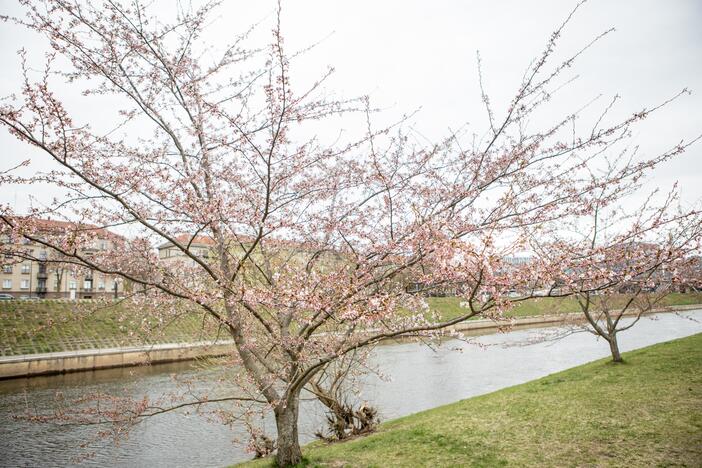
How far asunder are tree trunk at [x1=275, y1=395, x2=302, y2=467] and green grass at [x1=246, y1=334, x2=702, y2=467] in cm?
29

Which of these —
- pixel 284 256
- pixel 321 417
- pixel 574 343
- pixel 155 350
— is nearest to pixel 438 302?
pixel 574 343

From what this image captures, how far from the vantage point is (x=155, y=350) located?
78.2ft

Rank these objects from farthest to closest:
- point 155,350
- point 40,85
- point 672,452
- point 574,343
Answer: point 574,343, point 155,350, point 672,452, point 40,85

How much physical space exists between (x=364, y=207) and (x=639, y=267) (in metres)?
4.08

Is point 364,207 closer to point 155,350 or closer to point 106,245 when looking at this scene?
point 106,245

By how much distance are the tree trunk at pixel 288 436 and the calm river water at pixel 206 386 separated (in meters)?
2.58

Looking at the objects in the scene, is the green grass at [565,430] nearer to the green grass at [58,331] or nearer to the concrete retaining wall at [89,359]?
the concrete retaining wall at [89,359]

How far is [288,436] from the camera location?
23.6 ft

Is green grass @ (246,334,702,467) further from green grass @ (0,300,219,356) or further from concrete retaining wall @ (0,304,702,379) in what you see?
green grass @ (0,300,219,356)

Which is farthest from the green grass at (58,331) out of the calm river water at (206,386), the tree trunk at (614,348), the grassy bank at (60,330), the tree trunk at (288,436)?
the tree trunk at (614,348)

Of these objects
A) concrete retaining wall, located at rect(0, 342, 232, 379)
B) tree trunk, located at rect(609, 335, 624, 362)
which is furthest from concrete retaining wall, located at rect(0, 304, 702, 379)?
tree trunk, located at rect(609, 335, 624, 362)

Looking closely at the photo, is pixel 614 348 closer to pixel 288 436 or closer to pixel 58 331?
pixel 288 436

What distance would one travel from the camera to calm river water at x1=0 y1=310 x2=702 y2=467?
12.1m

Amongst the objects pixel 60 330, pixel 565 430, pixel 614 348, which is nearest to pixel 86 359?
pixel 60 330
